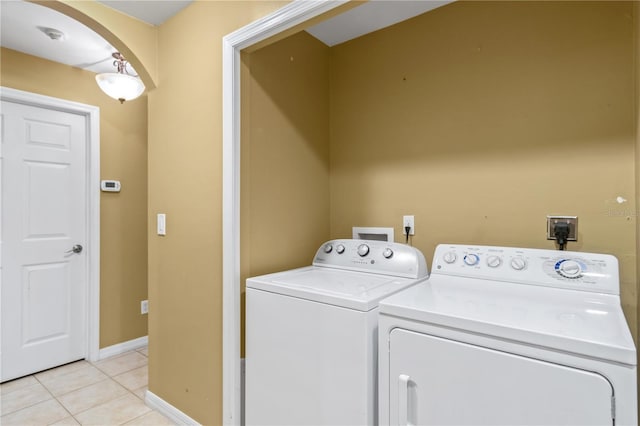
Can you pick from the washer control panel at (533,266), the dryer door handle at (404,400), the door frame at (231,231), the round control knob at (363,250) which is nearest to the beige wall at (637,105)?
the washer control panel at (533,266)

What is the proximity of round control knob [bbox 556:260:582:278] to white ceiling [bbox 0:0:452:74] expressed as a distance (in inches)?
56.1

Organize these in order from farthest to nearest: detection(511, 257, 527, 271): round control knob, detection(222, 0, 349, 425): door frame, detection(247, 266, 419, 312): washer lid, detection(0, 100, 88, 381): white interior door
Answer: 1. detection(0, 100, 88, 381): white interior door
2. detection(222, 0, 349, 425): door frame
3. detection(511, 257, 527, 271): round control knob
4. detection(247, 266, 419, 312): washer lid

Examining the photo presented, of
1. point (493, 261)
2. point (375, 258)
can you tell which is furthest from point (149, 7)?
point (493, 261)

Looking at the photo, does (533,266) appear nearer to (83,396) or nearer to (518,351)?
(518,351)

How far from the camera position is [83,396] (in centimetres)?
224

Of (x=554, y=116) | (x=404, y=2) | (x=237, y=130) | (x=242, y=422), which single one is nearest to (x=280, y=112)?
(x=237, y=130)

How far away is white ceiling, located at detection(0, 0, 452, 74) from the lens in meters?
1.84

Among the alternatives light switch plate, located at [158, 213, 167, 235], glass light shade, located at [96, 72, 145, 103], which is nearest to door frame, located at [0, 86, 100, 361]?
glass light shade, located at [96, 72, 145, 103]

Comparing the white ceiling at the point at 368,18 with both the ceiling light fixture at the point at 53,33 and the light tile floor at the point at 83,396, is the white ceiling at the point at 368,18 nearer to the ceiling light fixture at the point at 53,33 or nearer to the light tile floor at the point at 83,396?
the ceiling light fixture at the point at 53,33

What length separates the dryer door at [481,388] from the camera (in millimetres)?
845

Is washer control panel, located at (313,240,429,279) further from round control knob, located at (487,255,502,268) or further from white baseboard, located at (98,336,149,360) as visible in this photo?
white baseboard, located at (98,336,149,360)

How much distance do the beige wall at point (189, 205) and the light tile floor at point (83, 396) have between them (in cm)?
23

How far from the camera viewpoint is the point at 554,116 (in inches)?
60.9

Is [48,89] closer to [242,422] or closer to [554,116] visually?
[242,422]
